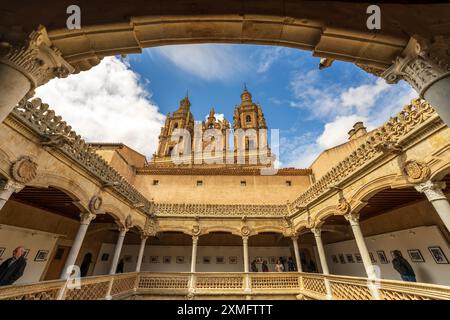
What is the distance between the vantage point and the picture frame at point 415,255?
27.4ft

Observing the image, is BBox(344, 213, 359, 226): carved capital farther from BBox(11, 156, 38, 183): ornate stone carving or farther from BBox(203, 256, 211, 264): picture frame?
BBox(203, 256, 211, 264): picture frame

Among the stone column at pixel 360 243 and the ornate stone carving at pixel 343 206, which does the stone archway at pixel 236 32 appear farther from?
the stone column at pixel 360 243

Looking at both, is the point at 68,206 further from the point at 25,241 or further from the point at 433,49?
the point at 433,49

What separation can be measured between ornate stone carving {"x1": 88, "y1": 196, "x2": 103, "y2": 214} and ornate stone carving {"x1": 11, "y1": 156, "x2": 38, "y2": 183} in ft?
8.22

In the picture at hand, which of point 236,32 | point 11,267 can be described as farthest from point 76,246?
point 236,32

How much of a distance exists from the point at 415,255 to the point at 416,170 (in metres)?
5.77

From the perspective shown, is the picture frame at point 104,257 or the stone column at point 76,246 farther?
the picture frame at point 104,257

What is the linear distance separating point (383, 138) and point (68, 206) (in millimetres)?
12205

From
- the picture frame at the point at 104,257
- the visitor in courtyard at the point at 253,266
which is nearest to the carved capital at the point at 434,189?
the visitor in courtyard at the point at 253,266

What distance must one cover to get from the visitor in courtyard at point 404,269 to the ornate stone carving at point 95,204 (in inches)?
494

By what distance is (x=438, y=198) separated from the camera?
502 cm

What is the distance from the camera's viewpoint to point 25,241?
862 cm

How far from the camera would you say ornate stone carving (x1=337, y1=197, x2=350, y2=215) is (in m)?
7.85
